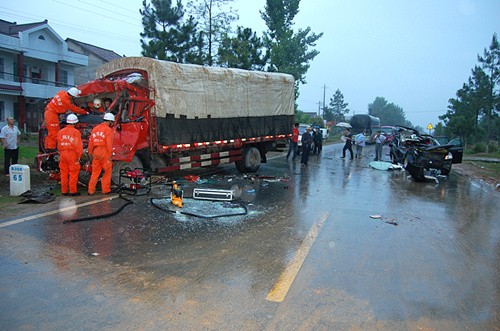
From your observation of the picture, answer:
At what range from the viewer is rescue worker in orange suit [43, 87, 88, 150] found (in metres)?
8.82

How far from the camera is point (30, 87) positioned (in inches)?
1112

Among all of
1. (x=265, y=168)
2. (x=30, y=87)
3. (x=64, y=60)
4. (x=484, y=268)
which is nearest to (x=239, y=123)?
(x=265, y=168)

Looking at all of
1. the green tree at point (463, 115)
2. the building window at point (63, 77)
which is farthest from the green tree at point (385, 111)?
the building window at point (63, 77)

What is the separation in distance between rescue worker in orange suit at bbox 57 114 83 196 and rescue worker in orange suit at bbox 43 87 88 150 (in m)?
1.03

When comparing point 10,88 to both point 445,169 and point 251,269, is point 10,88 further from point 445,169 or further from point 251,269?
point 251,269

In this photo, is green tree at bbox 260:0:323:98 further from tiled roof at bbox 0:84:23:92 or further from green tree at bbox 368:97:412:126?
green tree at bbox 368:97:412:126

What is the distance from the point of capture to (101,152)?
8.02 metres

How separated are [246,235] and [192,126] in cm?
557

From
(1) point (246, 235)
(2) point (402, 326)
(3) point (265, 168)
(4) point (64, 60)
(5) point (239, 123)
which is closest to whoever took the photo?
(2) point (402, 326)

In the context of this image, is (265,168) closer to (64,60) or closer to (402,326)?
(402,326)

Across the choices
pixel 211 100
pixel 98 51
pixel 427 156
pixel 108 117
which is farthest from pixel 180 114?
pixel 98 51

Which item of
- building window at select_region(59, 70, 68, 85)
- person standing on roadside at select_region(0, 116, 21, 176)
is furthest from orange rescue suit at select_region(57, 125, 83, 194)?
building window at select_region(59, 70, 68, 85)

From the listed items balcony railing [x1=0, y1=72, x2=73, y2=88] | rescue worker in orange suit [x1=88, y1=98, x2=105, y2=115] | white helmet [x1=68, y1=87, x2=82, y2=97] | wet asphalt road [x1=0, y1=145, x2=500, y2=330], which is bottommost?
wet asphalt road [x1=0, y1=145, x2=500, y2=330]

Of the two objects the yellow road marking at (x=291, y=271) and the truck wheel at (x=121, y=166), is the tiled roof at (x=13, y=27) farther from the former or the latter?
the yellow road marking at (x=291, y=271)
